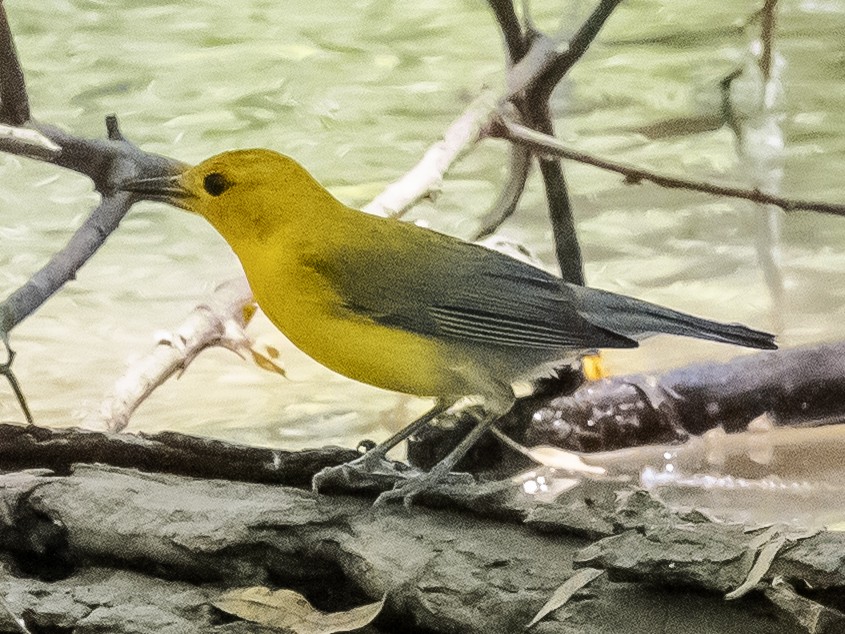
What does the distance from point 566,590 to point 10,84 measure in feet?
4.18

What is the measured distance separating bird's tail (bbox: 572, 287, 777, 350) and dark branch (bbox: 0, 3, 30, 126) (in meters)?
1.00

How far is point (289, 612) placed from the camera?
1118mm

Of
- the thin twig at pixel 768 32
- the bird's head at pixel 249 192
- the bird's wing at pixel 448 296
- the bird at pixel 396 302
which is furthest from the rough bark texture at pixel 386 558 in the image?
the thin twig at pixel 768 32

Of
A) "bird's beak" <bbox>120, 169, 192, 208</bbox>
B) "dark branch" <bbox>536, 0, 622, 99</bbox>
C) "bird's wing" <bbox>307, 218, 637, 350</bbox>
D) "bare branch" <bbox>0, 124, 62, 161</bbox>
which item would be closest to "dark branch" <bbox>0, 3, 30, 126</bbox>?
"bare branch" <bbox>0, 124, 62, 161</bbox>

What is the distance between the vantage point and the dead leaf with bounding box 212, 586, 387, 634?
1084 millimetres

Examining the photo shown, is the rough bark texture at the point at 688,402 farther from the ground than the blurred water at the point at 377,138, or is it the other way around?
the blurred water at the point at 377,138

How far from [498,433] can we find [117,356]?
0.67 metres

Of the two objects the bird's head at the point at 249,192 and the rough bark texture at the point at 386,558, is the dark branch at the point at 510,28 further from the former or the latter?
the rough bark texture at the point at 386,558

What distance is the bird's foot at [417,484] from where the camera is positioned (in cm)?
123

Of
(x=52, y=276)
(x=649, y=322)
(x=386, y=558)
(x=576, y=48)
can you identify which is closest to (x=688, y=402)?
(x=649, y=322)

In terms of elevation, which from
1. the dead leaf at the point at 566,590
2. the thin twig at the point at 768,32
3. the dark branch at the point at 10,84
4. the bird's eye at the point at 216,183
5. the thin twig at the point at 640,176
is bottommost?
the dead leaf at the point at 566,590

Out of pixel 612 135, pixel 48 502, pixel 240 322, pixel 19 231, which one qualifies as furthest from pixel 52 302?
pixel 612 135

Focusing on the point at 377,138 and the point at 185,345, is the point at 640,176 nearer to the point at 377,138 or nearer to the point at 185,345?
the point at 377,138

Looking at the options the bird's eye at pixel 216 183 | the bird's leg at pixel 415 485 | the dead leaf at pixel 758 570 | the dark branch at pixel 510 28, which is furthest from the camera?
the dark branch at pixel 510 28
